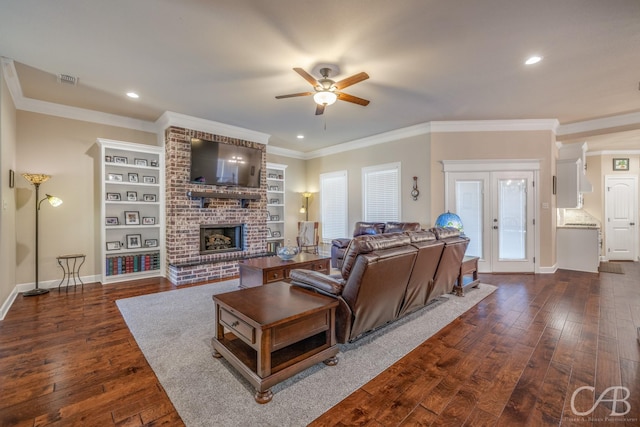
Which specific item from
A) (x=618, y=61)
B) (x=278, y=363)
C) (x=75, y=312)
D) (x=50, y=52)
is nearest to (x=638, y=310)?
(x=618, y=61)

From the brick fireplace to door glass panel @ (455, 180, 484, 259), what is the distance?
431 cm

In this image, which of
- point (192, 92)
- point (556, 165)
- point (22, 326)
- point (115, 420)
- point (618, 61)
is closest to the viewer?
point (115, 420)

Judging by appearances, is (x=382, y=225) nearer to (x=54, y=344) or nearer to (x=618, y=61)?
(x=618, y=61)

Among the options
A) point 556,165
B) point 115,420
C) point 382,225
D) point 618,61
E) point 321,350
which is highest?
point 618,61

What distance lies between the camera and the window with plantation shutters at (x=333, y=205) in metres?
7.39

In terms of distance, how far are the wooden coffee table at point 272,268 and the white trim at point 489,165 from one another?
325 cm

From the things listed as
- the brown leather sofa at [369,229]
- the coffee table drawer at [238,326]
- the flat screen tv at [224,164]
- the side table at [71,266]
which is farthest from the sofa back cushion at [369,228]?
the side table at [71,266]

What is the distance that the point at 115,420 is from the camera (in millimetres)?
1682

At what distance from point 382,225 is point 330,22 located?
4.28 m

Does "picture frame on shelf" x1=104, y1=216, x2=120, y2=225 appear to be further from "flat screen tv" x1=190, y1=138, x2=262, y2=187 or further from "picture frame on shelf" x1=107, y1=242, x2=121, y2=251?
"flat screen tv" x1=190, y1=138, x2=262, y2=187

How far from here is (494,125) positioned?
5484 millimetres

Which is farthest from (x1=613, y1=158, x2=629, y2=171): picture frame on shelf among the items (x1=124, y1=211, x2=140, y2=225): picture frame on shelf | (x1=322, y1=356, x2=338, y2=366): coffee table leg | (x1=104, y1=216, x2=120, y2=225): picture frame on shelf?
(x1=104, y1=216, x2=120, y2=225): picture frame on shelf

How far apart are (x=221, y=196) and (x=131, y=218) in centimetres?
162

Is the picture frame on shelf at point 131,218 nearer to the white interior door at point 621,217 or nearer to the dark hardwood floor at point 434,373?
the dark hardwood floor at point 434,373
